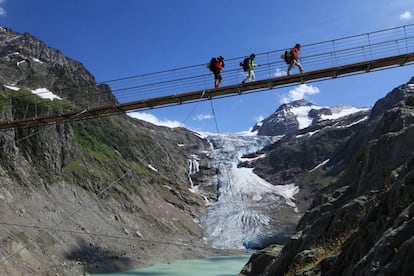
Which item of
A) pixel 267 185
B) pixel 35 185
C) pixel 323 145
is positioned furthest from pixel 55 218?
pixel 323 145

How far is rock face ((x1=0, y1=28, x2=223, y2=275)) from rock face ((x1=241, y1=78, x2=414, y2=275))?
807cm

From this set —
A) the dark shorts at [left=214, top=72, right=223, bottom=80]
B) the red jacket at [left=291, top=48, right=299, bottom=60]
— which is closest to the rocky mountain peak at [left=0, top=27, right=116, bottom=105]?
the dark shorts at [left=214, top=72, right=223, bottom=80]

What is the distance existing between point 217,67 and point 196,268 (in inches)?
1618

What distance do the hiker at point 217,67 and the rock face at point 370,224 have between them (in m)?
7.08

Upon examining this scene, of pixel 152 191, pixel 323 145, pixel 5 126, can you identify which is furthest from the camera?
pixel 323 145

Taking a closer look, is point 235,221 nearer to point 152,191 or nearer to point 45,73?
point 152,191

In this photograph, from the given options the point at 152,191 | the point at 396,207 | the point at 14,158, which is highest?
the point at 14,158

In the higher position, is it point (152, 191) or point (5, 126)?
point (5, 126)

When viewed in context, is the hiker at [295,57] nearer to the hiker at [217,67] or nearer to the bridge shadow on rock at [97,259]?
the hiker at [217,67]

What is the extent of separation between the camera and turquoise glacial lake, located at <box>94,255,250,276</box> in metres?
52.9

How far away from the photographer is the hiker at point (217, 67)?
69.0 feet

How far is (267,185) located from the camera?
5960 inches

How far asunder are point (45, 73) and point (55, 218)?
203 ft

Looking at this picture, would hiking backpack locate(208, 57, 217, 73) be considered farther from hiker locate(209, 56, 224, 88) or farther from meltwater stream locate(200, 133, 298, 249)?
meltwater stream locate(200, 133, 298, 249)
